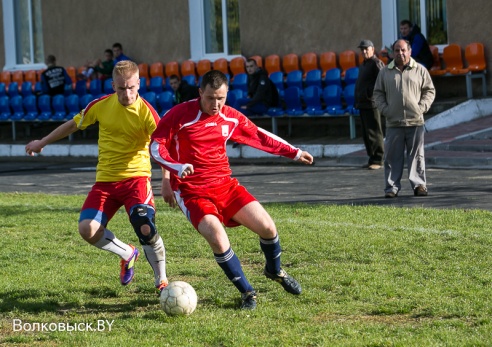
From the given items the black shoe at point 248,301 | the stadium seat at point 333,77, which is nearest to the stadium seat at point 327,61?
the stadium seat at point 333,77

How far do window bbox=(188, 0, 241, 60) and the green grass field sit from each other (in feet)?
47.6

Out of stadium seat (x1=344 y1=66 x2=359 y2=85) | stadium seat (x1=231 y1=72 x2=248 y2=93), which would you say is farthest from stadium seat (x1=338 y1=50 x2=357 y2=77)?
stadium seat (x1=231 y1=72 x2=248 y2=93)

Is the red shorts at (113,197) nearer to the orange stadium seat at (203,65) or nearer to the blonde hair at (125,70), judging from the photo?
the blonde hair at (125,70)

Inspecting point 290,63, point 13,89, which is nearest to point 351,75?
point 290,63

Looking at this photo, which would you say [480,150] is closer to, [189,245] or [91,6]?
[189,245]

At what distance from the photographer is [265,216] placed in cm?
747

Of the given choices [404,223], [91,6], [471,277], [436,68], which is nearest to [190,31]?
[91,6]

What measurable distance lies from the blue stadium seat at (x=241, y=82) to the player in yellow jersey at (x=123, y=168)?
14.3m

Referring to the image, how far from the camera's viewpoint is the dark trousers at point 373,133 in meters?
16.7

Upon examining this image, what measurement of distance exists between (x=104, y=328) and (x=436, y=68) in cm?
Answer: 1507

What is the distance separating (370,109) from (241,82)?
6383 millimetres

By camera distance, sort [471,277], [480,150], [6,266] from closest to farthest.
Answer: [471,277] → [6,266] → [480,150]

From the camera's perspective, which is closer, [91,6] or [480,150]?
[480,150]

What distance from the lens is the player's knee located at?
7766 mm
